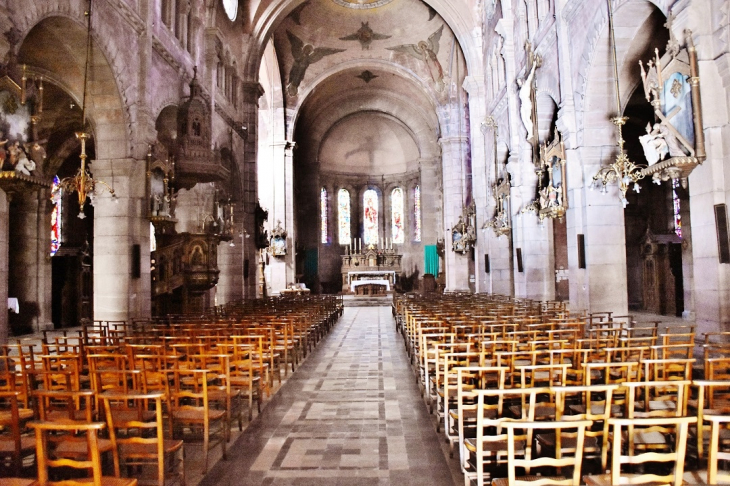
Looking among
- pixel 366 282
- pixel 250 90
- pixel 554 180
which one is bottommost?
pixel 366 282

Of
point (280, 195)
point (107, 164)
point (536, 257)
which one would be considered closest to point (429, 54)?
point (280, 195)

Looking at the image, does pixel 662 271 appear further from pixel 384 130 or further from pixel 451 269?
pixel 384 130

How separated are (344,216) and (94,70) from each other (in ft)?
95.3

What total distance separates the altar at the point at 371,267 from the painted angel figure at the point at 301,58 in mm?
11425

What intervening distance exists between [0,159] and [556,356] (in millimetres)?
8446

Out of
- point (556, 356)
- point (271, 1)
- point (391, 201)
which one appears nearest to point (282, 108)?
point (271, 1)

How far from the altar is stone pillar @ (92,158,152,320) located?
2078 centimetres

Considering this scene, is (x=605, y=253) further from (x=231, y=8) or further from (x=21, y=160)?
(x=231, y=8)

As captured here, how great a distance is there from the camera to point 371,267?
35.7m

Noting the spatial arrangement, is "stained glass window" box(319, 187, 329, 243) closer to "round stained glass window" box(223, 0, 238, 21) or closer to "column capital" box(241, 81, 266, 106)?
"column capital" box(241, 81, 266, 106)

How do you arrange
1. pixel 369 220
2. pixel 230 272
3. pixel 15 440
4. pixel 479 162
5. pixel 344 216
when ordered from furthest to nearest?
pixel 369 220 → pixel 344 216 → pixel 479 162 → pixel 230 272 → pixel 15 440

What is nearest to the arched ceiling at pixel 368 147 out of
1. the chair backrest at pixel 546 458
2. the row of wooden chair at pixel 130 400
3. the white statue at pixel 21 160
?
the white statue at pixel 21 160

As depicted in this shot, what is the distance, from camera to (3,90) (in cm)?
822

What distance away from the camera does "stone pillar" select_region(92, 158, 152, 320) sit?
41.9ft
